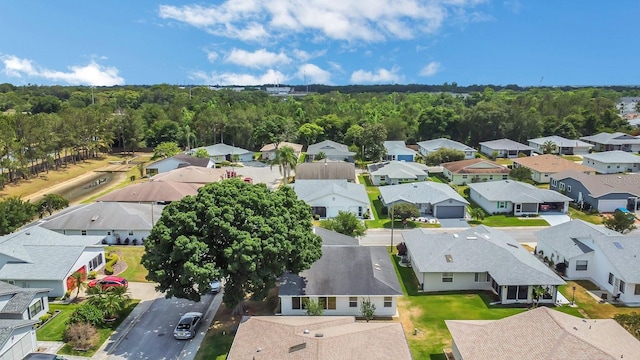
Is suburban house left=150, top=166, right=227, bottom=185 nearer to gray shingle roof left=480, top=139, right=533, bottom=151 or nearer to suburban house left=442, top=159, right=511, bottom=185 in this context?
suburban house left=442, top=159, right=511, bottom=185

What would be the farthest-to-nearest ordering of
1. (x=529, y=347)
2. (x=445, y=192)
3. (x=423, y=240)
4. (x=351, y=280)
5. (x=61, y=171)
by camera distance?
(x=61, y=171) → (x=445, y=192) → (x=423, y=240) → (x=351, y=280) → (x=529, y=347)

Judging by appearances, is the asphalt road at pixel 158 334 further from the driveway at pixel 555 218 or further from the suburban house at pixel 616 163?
the suburban house at pixel 616 163

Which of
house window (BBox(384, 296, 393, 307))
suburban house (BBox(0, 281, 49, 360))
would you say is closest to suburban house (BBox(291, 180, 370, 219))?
house window (BBox(384, 296, 393, 307))

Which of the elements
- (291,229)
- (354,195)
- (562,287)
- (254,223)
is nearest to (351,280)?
(291,229)

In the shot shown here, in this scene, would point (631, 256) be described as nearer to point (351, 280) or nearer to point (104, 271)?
point (351, 280)

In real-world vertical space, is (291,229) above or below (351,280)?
above

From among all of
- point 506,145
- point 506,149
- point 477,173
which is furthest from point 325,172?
point 506,145

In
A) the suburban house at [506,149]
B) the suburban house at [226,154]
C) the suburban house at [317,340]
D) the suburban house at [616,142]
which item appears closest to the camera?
the suburban house at [317,340]

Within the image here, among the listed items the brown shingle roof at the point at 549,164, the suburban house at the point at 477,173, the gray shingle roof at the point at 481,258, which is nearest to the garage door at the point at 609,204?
the brown shingle roof at the point at 549,164
